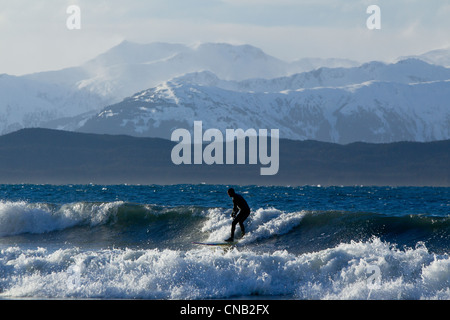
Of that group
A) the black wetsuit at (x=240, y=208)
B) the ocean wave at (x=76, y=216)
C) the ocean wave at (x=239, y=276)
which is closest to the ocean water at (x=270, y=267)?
the ocean wave at (x=239, y=276)

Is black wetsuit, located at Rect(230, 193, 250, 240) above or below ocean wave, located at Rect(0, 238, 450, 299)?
above

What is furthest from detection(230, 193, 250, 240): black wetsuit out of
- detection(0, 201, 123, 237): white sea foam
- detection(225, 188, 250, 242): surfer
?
detection(0, 201, 123, 237): white sea foam

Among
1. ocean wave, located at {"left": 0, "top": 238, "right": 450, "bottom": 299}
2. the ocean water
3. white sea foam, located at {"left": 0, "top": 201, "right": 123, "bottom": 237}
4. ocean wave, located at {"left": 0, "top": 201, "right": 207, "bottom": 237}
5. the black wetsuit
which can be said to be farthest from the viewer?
white sea foam, located at {"left": 0, "top": 201, "right": 123, "bottom": 237}

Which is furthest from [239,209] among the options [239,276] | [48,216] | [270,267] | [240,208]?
[48,216]

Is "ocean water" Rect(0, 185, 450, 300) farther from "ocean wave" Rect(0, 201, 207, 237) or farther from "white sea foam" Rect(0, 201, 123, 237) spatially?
"white sea foam" Rect(0, 201, 123, 237)

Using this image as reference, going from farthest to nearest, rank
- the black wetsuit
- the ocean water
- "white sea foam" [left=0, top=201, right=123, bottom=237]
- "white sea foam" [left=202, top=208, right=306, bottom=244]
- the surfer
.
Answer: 1. "white sea foam" [left=0, top=201, right=123, bottom=237]
2. "white sea foam" [left=202, top=208, right=306, bottom=244]
3. the black wetsuit
4. the surfer
5. the ocean water

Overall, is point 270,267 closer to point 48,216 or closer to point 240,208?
point 240,208

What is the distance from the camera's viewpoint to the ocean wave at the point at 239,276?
75.4 feet

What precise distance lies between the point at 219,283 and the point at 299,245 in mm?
8572

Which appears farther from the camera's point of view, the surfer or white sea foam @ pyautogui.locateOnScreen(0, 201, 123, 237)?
white sea foam @ pyautogui.locateOnScreen(0, 201, 123, 237)

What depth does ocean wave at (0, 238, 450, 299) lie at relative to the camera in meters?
23.0
